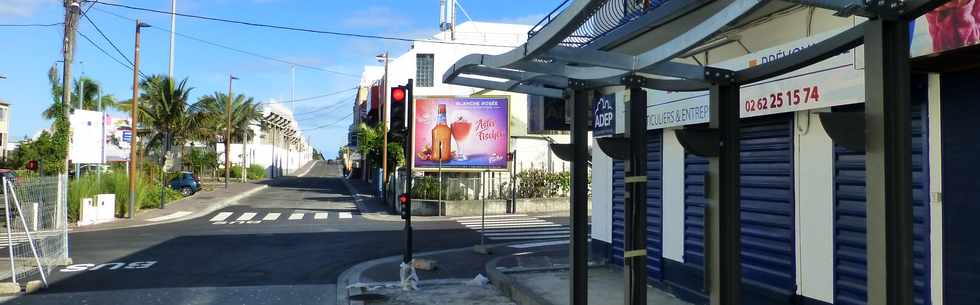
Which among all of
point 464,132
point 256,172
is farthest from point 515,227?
point 256,172

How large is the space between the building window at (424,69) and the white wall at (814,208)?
130 feet

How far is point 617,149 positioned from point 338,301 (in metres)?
6.61

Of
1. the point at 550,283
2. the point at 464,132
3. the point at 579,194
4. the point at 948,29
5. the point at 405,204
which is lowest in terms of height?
the point at 550,283

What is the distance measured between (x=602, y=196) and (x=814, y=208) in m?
5.23

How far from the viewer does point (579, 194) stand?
4.86 m

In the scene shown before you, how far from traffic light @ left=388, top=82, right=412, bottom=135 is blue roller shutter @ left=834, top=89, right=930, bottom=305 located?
21.4 feet

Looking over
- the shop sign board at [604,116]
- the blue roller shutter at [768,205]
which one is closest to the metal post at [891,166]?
the blue roller shutter at [768,205]

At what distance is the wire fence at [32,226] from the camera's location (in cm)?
1063

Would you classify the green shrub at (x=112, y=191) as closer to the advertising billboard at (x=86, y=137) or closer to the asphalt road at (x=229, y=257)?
the advertising billboard at (x=86, y=137)

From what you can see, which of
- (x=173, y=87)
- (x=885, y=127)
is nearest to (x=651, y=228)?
(x=885, y=127)

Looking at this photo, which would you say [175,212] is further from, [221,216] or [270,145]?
[270,145]

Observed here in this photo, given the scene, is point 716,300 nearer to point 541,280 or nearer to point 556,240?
point 541,280

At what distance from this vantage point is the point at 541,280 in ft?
32.6

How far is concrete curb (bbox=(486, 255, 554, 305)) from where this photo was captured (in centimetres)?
862
